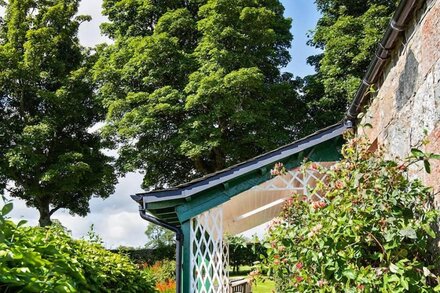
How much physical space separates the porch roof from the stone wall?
195 cm

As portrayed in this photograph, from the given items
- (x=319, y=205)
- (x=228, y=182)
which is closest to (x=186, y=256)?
(x=228, y=182)

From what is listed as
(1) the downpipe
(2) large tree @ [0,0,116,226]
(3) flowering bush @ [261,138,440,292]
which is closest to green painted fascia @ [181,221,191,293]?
(1) the downpipe

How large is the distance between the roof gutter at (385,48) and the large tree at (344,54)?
36.8ft

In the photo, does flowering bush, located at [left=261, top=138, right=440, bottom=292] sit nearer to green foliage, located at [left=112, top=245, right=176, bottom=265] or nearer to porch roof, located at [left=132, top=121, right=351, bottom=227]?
porch roof, located at [left=132, top=121, right=351, bottom=227]

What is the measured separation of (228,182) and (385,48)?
127 inches

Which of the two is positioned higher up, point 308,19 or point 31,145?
point 308,19

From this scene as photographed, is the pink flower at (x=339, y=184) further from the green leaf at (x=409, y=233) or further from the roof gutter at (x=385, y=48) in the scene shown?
the roof gutter at (x=385, y=48)

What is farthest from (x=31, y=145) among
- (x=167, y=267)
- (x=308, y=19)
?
(x=308, y=19)

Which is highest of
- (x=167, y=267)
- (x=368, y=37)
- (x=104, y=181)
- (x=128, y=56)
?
(x=128, y=56)

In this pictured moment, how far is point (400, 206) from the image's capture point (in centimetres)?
397

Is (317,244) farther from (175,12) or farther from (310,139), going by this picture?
(175,12)

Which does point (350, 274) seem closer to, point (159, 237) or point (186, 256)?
point (186, 256)

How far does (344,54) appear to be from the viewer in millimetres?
18703

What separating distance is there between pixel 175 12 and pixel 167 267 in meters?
10.3
